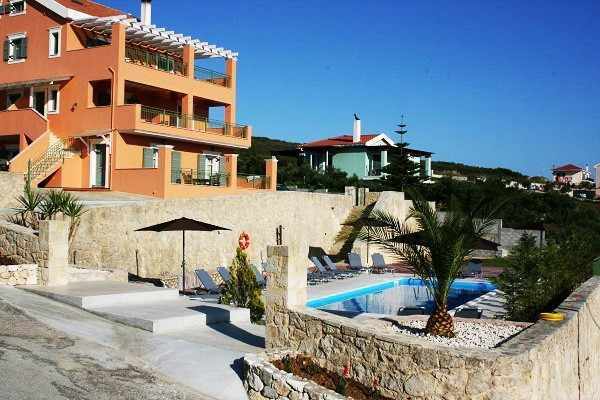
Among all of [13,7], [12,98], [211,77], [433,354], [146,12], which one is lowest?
[433,354]

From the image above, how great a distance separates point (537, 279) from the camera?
13.9 metres

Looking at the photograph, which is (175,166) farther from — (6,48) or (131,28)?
(6,48)

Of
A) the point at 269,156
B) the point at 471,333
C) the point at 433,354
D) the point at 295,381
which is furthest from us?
the point at 269,156

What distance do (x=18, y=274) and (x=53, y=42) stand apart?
18.2 meters

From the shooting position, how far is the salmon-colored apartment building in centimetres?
2595

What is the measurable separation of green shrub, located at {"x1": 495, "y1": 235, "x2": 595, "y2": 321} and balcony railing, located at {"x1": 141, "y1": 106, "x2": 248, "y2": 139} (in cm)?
1745

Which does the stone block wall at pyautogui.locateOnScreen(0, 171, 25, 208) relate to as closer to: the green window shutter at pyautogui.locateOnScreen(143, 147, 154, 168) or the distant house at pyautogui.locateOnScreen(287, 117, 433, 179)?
the green window shutter at pyautogui.locateOnScreen(143, 147, 154, 168)

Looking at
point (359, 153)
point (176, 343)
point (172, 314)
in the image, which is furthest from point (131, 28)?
point (359, 153)

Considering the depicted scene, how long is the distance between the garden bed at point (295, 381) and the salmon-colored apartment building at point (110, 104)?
1639cm

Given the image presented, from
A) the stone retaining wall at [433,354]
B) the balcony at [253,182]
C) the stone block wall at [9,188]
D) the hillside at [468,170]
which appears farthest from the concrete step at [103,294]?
→ the hillside at [468,170]

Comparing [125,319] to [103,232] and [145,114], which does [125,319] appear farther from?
[145,114]

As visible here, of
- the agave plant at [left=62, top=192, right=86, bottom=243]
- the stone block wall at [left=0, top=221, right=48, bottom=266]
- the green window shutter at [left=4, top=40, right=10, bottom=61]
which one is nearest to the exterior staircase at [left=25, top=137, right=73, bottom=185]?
the green window shutter at [left=4, top=40, right=10, bottom=61]

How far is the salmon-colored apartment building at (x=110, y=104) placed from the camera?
26.0 meters

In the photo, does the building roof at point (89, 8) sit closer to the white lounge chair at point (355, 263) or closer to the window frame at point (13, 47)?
the window frame at point (13, 47)
